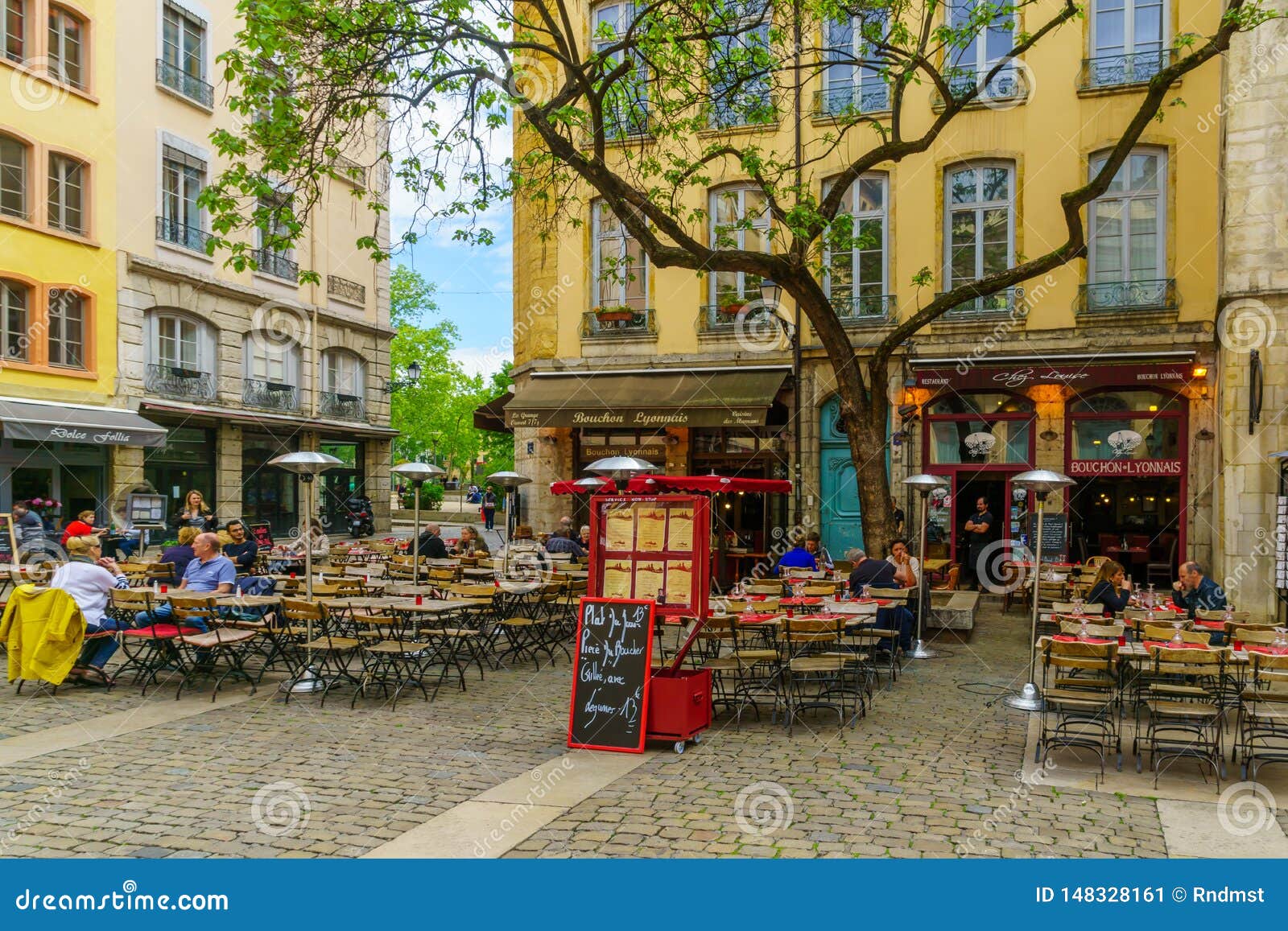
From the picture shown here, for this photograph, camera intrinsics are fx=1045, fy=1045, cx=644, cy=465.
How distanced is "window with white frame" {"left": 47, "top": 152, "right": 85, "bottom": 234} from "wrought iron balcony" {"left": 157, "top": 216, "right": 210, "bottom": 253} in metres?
2.04

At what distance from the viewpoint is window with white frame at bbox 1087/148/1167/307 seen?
16.9m

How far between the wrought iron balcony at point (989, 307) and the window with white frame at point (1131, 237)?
4.05ft

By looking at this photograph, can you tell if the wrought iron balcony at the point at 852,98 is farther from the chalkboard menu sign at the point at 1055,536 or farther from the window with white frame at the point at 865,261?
the chalkboard menu sign at the point at 1055,536

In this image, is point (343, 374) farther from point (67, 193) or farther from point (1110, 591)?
point (1110, 591)

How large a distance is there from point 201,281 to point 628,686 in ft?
67.9

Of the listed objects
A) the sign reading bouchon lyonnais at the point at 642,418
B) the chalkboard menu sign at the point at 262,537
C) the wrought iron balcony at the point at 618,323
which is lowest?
the chalkboard menu sign at the point at 262,537

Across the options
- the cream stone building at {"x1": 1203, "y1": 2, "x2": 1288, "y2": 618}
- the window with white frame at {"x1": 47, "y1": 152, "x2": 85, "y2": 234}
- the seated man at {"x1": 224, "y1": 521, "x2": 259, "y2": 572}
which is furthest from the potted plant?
the window with white frame at {"x1": 47, "y1": 152, "x2": 85, "y2": 234}

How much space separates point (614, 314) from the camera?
64.4ft

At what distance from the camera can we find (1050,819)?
6.07 metres

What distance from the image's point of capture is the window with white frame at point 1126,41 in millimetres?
16859

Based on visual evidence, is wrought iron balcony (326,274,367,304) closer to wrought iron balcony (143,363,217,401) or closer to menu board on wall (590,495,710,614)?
wrought iron balcony (143,363,217,401)

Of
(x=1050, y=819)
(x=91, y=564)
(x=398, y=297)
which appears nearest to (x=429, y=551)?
(x=91, y=564)

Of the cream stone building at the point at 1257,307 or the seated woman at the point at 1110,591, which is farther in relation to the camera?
the cream stone building at the point at 1257,307

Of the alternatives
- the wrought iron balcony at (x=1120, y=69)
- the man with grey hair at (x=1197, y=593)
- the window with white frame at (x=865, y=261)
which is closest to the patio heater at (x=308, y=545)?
the man with grey hair at (x=1197, y=593)
